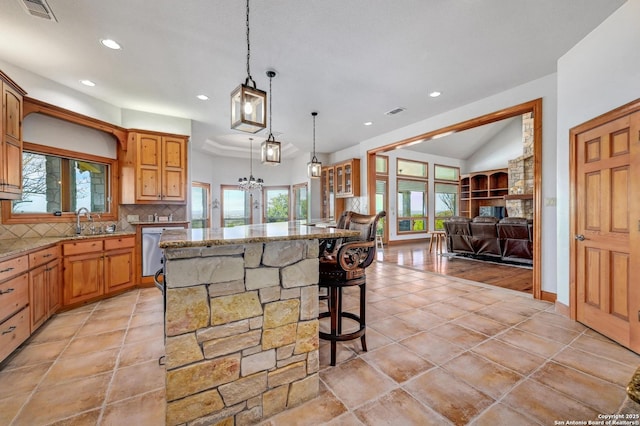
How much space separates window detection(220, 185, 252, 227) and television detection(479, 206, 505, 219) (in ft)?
28.3

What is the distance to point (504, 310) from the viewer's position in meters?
3.14

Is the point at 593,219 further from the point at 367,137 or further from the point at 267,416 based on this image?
the point at 367,137

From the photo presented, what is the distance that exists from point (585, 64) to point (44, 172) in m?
6.49

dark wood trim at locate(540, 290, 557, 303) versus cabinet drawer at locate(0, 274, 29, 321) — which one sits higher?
cabinet drawer at locate(0, 274, 29, 321)

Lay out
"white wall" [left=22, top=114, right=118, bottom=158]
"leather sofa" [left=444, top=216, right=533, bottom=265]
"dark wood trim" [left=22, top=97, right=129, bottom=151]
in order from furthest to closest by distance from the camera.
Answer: "leather sofa" [left=444, top=216, right=533, bottom=265], "white wall" [left=22, top=114, right=118, bottom=158], "dark wood trim" [left=22, top=97, right=129, bottom=151]

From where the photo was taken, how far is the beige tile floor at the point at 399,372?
1582mm

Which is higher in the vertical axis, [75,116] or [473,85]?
[473,85]

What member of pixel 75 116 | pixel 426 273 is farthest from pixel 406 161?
pixel 75 116

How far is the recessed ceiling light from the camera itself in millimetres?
2658

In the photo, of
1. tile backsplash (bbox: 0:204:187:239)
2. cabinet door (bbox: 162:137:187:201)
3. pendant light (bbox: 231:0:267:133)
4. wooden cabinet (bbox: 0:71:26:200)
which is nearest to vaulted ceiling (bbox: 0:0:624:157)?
wooden cabinet (bbox: 0:71:26:200)

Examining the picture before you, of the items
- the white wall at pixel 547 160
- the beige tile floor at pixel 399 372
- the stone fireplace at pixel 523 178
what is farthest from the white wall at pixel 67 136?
the stone fireplace at pixel 523 178

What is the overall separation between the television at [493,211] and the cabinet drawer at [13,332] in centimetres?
1141

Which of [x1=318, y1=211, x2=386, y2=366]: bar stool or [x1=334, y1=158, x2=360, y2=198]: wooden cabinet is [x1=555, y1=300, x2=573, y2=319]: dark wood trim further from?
[x1=334, y1=158, x2=360, y2=198]: wooden cabinet

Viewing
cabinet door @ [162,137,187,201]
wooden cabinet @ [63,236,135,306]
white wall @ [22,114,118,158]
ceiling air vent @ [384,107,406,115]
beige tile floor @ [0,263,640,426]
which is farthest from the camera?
ceiling air vent @ [384,107,406,115]
